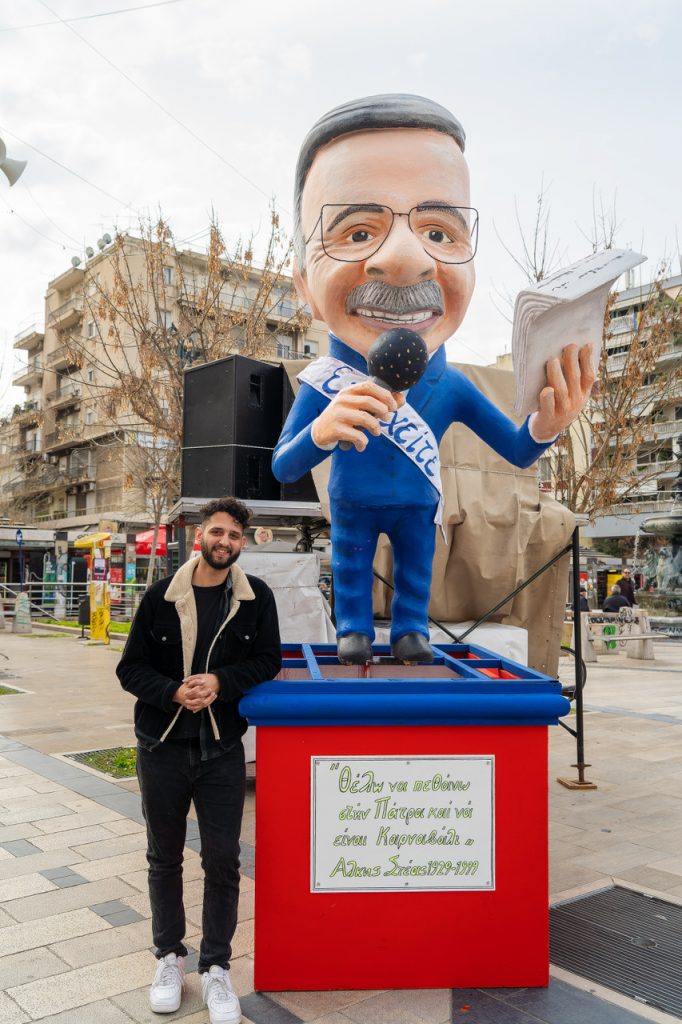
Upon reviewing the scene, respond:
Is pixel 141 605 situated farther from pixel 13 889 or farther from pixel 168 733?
pixel 13 889

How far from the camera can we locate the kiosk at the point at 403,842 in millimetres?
2770

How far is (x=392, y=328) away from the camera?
3092 millimetres

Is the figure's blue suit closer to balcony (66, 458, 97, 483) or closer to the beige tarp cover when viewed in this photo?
the beige tarp cover

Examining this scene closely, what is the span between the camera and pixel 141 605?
2.76 m

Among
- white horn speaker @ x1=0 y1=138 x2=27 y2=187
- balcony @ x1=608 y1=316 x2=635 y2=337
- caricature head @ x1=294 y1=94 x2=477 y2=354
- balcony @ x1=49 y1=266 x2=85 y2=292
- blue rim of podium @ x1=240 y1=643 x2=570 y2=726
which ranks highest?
balcony @ x1=49 y1=266 x2=85 y2=292

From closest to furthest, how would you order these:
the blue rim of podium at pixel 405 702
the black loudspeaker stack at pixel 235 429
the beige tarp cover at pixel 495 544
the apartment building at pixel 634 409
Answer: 1. the blue rim of podium at pixel 405 702
2. the black loudspeaker stack at pixel 235 429
3. the beige tarp cover at pixel 495 544
4. the apartment building at pixel 634 409

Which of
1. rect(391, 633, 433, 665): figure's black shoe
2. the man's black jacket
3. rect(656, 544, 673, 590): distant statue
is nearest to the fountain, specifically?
rect(656, 544, 673, 590): distant statue

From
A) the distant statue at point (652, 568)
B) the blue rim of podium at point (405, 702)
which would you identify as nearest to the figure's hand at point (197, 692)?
the blue rim of podium at point (405, 702)

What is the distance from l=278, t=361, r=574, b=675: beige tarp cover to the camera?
5.86 meters

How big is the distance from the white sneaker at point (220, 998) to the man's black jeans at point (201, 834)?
0.03m

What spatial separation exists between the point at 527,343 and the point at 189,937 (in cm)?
260

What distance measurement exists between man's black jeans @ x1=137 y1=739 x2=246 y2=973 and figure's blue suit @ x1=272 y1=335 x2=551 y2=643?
2.90 feet

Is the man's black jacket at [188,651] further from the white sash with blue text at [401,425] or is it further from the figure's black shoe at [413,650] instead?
the white sash with blue text at [401,425]

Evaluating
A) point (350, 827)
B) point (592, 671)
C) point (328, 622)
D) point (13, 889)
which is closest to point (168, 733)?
point (350, 827)
